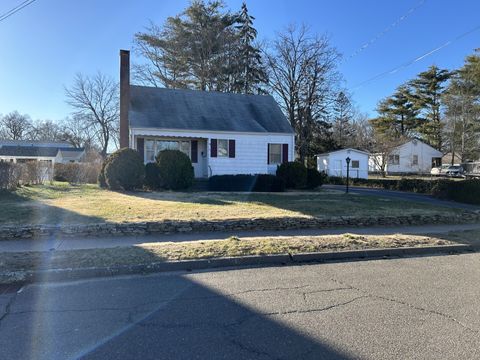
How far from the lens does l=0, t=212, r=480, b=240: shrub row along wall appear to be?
8.54 metres

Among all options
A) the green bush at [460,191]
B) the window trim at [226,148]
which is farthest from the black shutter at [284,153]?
the green bush at [460,191]

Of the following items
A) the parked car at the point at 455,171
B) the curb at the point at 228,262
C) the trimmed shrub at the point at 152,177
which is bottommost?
the curb at the point at 228,262

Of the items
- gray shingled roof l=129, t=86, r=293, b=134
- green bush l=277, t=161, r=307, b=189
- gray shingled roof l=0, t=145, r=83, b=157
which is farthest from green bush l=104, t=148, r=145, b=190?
gray shingled roof l=0, t=145, r=83, b=157

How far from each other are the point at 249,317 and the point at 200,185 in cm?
1666

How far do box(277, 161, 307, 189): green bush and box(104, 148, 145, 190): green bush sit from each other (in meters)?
7.73

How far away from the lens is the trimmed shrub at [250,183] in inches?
755

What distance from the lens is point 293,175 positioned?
21.0m

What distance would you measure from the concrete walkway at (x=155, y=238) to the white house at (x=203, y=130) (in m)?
12.8

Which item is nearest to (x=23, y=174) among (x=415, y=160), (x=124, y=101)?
(x=124, y=101)

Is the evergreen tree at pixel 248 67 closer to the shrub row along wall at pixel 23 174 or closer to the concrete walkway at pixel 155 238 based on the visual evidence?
the shrub row along wall at pixel 23 174

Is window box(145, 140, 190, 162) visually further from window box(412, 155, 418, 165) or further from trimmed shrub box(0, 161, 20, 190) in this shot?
window box(412, 155, 418, 165)

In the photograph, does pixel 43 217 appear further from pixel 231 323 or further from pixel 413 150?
pixel 413 150

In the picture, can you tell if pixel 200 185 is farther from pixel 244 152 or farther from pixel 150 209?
pixel 150 209

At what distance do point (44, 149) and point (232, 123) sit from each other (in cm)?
5021
